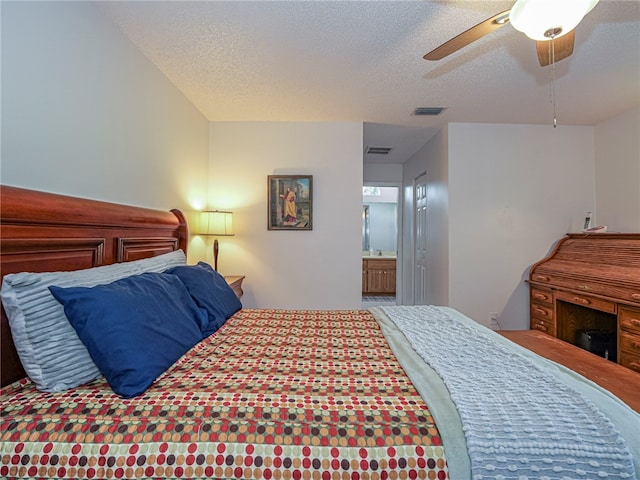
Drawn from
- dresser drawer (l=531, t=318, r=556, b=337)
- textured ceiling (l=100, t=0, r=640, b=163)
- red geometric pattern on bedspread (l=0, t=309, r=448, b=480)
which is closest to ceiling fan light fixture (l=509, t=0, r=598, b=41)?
textured ceiling (l=100, t=0, r=640, b=163)

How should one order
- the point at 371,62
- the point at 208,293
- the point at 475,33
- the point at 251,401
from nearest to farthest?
the point at 251,401 → the point at 475,33 → the point at 208,293 → the point at 371,62

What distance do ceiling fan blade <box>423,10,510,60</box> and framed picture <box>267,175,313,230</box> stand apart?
2047 millimetres

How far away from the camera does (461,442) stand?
33.9 inches

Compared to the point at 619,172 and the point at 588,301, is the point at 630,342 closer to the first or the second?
the point at 588,301

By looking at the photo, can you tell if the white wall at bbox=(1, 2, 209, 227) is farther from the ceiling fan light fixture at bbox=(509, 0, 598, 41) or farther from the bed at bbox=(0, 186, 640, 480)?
the ceiling fan light fixture at bbox=(509, 0, 598, 41)

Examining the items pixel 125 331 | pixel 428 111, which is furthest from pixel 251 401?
pixel 428 111

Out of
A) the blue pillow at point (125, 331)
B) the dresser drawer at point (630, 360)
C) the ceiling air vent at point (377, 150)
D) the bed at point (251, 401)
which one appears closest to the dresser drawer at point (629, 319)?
the dresser drawer at point (630, 360)

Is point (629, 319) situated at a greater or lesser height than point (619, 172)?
lesser

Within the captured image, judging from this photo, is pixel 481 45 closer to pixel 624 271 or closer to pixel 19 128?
pixel 624 271

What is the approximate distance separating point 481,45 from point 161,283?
2338mm

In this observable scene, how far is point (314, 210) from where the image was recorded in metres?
3.52

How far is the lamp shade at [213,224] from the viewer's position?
315cm

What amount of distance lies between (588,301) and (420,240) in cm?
212

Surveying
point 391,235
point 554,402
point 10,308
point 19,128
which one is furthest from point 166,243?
point 391,235
